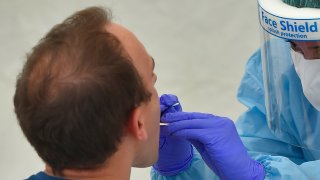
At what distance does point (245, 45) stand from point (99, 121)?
1.07m

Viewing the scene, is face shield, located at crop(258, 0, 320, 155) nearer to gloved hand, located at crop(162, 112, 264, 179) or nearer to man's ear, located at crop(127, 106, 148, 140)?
gloved hand, located at crop(162, 112, 264, 179)

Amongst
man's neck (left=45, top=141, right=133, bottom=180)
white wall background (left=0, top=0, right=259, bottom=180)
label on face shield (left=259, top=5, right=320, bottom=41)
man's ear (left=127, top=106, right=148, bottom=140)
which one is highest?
label on face shield (left=259, top=5, right=320, bottom=41)

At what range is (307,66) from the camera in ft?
3.14

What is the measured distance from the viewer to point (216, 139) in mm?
864

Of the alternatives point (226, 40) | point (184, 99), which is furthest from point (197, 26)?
point (184, 99)

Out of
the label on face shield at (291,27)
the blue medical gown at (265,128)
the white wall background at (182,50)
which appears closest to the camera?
the label on face shield at (291,27)

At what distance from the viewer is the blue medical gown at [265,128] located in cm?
99

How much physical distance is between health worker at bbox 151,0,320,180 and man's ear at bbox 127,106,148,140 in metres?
0.15

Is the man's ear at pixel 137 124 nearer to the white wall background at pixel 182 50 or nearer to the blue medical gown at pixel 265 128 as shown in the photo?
the blue medical gown at pixel 265 128

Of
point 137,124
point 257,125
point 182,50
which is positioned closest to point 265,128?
point 257,125

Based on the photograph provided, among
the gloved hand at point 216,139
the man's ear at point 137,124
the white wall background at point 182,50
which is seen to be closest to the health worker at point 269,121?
the gloved hand at point 216,139

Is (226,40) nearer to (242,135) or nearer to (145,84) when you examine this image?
(242,135)

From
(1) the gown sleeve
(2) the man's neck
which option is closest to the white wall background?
(1) the gown sleeve

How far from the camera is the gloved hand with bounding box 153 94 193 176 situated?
933 millimetres
